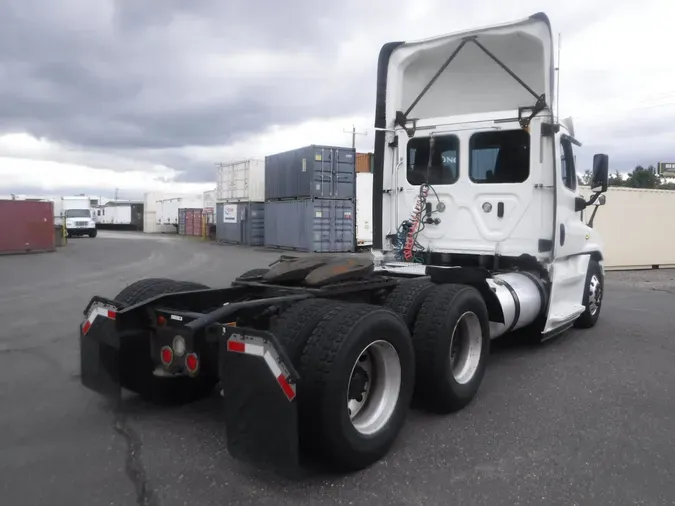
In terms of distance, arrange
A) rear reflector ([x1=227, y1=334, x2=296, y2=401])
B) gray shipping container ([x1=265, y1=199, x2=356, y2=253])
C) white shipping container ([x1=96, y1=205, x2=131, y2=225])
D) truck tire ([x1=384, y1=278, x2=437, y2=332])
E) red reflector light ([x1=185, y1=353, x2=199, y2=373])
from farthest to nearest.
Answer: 1. white shipping container ([x1=96, y1=205, x2=131, y2=225])
2. gray shipping container ([x1=265, y1=199, x2=356, y2=253])
3. truck tire ([x1=384, y1=278, x2=437, y2=332])
4. red reflector light ([x1=185, y1=353, x2=199, y2=373])
5. rear reflector ([x1=227, y1=334, x2=296, y2=401])

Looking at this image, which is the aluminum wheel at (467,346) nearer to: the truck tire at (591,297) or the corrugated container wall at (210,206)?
the truck tire at (591,297)

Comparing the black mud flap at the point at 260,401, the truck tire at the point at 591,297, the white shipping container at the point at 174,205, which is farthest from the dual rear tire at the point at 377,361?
the white shipping container at the point at 174,205

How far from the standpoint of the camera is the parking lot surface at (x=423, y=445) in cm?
317

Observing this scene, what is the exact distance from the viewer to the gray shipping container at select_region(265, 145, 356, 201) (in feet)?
74.2

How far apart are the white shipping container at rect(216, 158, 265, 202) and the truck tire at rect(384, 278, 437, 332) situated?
2422cm

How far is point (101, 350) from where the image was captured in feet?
13.1

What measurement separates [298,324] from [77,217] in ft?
121

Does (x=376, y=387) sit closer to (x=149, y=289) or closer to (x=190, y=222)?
(x=149, y=289)

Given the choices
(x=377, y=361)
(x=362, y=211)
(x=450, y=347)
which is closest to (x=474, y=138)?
(x=450, y=347)

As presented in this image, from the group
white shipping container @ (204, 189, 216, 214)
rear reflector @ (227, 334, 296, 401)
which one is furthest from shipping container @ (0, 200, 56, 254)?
rear reflector @ (227, 334, 296, 401)

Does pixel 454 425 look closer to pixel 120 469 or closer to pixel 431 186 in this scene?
pixel 120 469

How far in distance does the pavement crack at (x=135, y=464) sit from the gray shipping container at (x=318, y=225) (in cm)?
1858

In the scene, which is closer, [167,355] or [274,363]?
[274,363]

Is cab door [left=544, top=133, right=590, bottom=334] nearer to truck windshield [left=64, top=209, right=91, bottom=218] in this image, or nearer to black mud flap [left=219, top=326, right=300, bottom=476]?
black mud flap [left=219, top=326, right=300, bottom=476]
